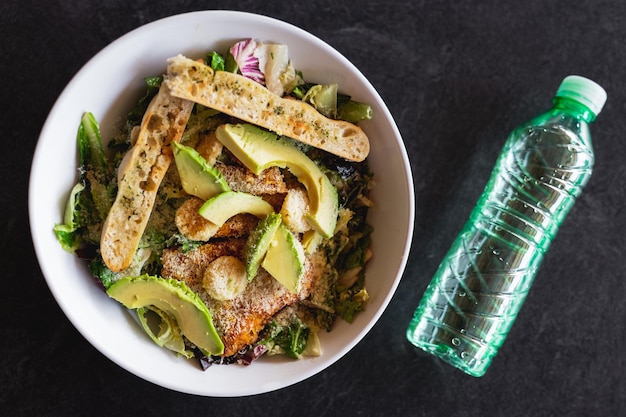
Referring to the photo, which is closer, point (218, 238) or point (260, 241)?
point (260, 241)

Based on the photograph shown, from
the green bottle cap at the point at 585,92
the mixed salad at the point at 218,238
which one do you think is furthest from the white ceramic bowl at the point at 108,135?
the green bottle cap at the point at 585,92

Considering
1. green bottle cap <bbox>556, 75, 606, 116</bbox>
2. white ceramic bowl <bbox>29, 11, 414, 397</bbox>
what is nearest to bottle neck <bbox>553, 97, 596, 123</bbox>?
green bottle cap <bbox>556, 75, 606, 116</bbox>

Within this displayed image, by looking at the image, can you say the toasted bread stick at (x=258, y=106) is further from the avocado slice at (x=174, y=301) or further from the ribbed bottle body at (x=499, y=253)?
the ribbed bottle body at (x=499, y=253)

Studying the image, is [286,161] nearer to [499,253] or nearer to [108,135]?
[108,135]

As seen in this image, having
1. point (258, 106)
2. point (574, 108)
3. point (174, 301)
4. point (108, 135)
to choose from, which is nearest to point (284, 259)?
point (174, 301)

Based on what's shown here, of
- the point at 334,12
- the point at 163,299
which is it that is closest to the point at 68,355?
the point at 163,299

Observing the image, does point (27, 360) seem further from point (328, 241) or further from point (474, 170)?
point (474, 170)
